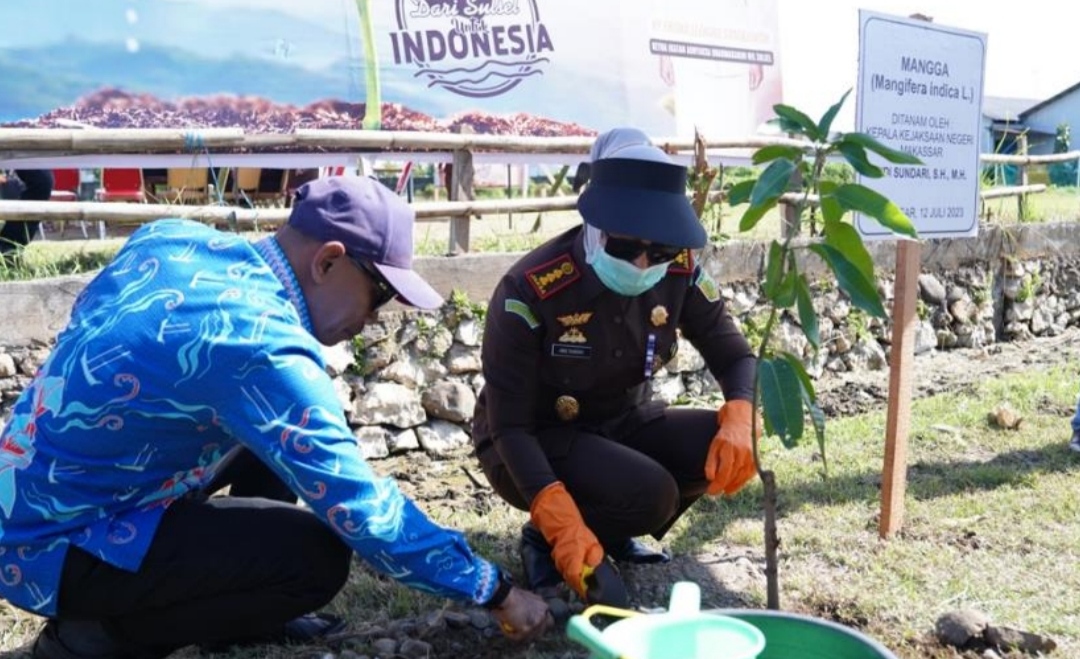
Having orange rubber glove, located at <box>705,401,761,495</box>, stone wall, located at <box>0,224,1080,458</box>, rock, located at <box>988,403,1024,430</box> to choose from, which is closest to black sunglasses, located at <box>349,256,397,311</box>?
orange rubber glove, located at <box>705,401,761,495</box>

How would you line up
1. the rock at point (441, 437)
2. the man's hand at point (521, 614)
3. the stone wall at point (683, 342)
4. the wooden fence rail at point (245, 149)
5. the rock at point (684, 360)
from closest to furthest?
the man's hand at point (521, 614), the stone wall at point (683, 342), the wooden fence rail at point (245, 149), the rock at point (441, 437), the rock at point (684, 360)

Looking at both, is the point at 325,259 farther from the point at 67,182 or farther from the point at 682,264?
the point at 67,182

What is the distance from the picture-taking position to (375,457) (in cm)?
461

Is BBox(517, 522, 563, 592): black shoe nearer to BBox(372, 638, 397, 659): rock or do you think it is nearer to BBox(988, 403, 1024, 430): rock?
BBox(372, 638, 397, 659): rock

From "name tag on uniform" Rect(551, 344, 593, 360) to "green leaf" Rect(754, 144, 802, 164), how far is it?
0.99 metres

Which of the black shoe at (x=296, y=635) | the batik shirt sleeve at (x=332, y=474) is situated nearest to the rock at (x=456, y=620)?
the black shoe at (x=296, y=635)

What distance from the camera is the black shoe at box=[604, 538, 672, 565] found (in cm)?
319

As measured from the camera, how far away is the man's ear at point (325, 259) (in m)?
2.06

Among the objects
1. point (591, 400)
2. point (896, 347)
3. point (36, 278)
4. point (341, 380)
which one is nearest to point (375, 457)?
point (341, 380)

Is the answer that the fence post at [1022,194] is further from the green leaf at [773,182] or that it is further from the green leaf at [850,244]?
the green leaf at [773,182]

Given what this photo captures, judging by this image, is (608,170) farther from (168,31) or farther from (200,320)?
(168,31)

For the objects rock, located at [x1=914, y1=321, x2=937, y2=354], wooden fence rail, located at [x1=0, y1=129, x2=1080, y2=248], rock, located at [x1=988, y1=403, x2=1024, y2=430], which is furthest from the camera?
rock, located at [x1=914, y1=321, x2=937, y2=354]

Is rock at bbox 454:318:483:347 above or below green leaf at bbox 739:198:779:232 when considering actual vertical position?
below

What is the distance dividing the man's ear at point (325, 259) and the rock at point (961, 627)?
1.63 metres
